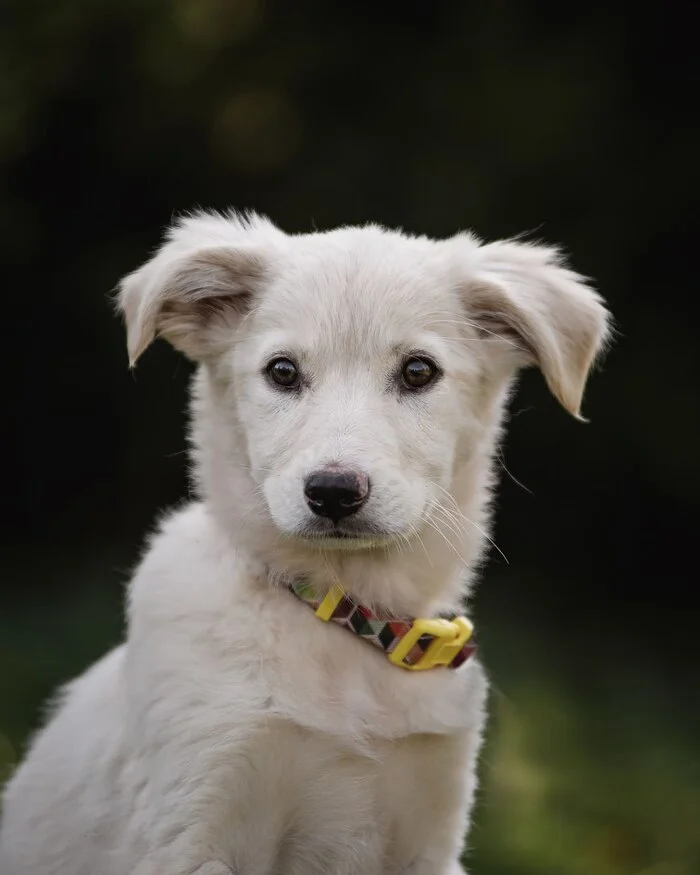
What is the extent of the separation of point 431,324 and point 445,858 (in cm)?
153

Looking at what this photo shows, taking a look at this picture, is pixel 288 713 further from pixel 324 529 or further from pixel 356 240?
pixel 356 240

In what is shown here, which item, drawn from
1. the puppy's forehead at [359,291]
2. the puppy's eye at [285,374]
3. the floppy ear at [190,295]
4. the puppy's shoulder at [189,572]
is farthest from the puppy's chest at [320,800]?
the floppy ear at [190,295]

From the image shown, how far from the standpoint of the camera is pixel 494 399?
417cm

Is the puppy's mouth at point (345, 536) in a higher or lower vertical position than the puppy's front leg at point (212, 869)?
higher

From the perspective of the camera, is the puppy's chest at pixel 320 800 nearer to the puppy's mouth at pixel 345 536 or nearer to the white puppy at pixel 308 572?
the white puppy at pixel 308 572

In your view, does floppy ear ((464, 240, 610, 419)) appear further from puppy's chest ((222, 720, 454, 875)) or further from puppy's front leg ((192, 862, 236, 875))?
puppy's front leg ((192, 862, 236, 875))

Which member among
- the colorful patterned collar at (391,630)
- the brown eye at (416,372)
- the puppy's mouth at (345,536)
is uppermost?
the brown eye at (416,372)

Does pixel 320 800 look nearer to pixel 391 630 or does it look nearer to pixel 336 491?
pixel 391 630

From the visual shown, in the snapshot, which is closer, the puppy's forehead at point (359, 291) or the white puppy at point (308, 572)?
the white puppy at point (308, 572)

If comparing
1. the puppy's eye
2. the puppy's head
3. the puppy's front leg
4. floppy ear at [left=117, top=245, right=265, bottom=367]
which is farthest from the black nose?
the puppy's front leg

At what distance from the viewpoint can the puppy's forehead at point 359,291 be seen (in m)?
3.76

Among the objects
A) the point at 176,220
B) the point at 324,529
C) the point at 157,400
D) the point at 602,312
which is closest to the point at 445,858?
the point at 324,529

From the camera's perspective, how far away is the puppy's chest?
139 inches

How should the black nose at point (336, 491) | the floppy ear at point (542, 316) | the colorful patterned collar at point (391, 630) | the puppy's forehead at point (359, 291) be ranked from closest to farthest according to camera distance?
1. the black nose at point (336, 491)
2. the puppy's forehead at point (359, 291)
3. the colorful patterned collar at point (391, 630)
4. the floppy ear at point (542, 316)
